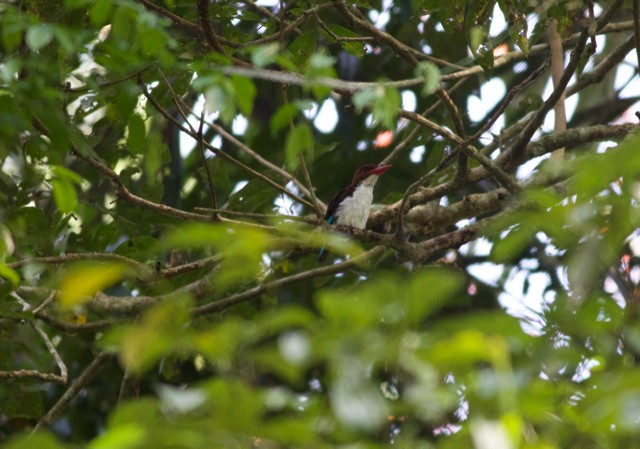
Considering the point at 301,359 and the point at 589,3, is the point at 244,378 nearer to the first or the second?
the point at 301,359

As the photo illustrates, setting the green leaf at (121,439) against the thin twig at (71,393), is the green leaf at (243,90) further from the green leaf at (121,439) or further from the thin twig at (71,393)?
the thin twig at (71,393)

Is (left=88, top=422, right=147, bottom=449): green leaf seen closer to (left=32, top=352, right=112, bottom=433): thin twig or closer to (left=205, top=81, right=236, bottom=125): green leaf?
(left=205, top=81, right=236, bottom=125): green leaf

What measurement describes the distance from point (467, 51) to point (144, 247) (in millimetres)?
2620

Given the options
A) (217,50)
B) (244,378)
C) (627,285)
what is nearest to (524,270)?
(627,285)

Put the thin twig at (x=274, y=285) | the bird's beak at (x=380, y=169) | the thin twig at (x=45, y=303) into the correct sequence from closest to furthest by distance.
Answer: the thin twig at (x=45, y=303)
the thin twig at (x=274, y=285)
the bird's beak at (x=380, y=169)

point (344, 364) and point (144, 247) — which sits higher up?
point (344, 364)

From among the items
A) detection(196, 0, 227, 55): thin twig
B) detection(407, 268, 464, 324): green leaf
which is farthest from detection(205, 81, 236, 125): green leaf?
detection(196, 0, 227, 55): thin twig

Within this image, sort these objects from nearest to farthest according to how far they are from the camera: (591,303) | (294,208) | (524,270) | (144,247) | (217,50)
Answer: (591,303) < (217,50) < (144,247) < (294,208) < (524,270)

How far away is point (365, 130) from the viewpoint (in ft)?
21.3

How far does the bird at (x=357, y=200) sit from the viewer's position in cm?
562

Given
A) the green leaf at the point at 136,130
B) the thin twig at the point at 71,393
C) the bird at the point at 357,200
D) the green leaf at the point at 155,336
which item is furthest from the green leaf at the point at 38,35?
the bird at the point at 357,200

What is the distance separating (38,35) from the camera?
2.71 meters

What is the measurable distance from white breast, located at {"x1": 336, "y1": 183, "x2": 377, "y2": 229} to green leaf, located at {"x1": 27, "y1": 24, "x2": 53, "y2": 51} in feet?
9.73

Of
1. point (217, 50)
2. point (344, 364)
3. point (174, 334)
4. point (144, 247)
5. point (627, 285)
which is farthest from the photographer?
point (144, 247)
